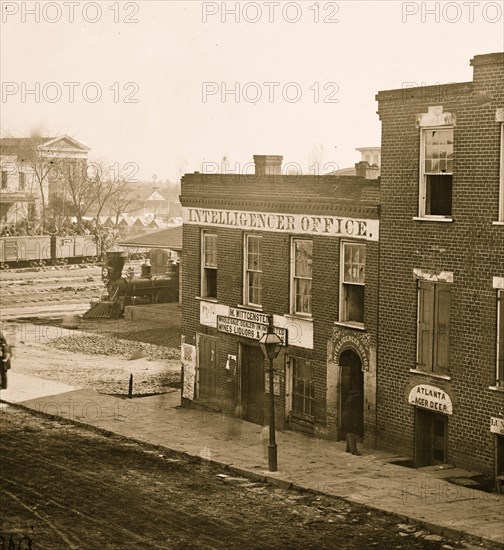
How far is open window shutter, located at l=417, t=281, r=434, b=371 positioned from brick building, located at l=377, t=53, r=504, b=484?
0.9 inches

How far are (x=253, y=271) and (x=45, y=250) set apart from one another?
46.7 metres

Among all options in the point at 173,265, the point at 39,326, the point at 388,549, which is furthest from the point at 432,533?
the point at 173,265

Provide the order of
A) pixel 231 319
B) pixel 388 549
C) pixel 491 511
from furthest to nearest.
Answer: pixel 231 319
pixel 491 511
pixel 388 549

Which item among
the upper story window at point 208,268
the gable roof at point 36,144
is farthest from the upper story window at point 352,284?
the gable roof at point 36,144

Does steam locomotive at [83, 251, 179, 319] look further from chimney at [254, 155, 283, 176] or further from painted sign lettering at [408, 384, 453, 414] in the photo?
painted sign lettering at [408, 384, 453, 414]

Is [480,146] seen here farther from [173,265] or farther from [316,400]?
[173,265]

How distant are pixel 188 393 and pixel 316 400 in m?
5.51

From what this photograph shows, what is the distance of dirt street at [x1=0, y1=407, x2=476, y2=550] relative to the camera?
55.7 feet

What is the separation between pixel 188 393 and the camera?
2973 cm

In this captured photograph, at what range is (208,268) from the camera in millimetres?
29234

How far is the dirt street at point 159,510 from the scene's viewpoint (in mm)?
16973

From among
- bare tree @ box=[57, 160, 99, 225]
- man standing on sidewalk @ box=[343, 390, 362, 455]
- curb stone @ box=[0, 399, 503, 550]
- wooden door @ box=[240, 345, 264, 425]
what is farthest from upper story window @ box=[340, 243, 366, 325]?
bare tree @ box=[57, 160, 99, 225]

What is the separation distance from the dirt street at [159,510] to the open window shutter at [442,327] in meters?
4.53

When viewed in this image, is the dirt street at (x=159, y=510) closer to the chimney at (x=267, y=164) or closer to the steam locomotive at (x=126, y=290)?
the chimney at (x=267, y=164)
